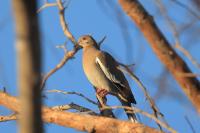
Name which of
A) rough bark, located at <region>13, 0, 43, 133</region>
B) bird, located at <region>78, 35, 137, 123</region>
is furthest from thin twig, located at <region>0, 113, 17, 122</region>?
rough bark, located at <region>13, 0, 43, 133</region>

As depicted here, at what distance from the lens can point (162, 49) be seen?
249cm

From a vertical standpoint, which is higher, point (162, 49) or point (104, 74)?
point (104, 74)

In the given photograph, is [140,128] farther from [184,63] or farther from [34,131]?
[34,131]

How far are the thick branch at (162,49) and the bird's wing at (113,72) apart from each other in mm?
4787

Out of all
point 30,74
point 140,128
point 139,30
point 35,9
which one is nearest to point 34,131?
point 30,74

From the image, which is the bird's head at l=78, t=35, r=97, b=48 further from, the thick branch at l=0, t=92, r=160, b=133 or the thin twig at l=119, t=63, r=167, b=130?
the thin twig at l=119, t=63, r=167, b=130

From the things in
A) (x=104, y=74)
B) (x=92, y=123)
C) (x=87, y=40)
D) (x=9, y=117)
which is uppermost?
(x=87, y=40)

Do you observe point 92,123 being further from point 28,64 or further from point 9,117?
point 28,64

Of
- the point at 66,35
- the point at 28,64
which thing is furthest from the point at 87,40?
the point at 28,64

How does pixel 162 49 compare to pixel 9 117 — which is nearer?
pixel 162 49

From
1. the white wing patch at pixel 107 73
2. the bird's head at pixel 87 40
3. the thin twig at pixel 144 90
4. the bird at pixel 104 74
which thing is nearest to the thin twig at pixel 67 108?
the bird at pixel 104 74

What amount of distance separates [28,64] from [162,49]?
55.2 inches

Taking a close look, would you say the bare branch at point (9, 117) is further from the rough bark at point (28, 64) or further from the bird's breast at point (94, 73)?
the rough bark at point (28, 64)

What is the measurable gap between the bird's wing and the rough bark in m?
6.14
